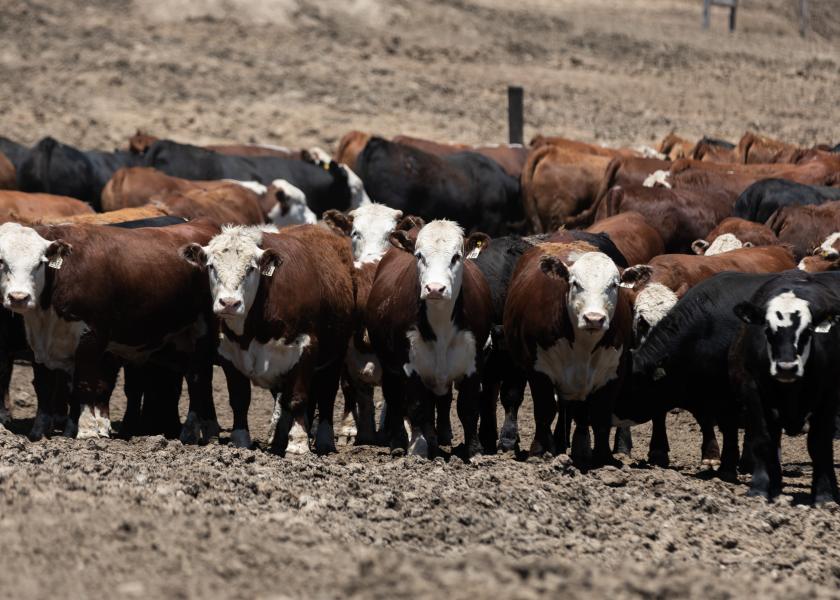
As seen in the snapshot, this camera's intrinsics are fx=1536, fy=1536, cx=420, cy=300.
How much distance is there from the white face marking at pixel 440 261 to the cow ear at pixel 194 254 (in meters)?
1.54

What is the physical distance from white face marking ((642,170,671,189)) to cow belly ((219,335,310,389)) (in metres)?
7.63

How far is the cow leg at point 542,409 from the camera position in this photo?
10648mm

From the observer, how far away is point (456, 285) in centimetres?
1046

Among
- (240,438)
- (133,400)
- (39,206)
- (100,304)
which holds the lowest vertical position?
(133,400)

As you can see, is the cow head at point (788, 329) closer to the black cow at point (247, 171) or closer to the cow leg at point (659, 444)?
the cow leg at point (659, 444)

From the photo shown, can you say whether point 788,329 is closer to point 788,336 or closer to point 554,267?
point 788,336

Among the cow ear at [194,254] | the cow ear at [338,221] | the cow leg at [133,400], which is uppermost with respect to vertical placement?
the cow ear at [338,221]

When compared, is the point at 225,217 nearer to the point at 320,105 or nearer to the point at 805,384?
the point at 805,384

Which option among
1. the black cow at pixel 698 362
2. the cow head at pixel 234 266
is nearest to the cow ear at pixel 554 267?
the black cow at pixel 698 362

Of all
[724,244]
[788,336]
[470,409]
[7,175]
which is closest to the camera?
[788,336]

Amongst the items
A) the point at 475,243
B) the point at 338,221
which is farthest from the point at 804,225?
the point at 475,243

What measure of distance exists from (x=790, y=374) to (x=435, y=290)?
2320 mm

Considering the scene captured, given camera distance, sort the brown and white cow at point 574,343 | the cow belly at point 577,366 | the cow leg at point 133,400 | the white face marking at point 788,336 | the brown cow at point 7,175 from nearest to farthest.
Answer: the white face marking at point 788,336 < the brown and white cow at point 574,343 < the cow belly at point 577,366 < the cow leg at point 133,400 < the brown cow at point 7,175

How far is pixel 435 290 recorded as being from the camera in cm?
1002
